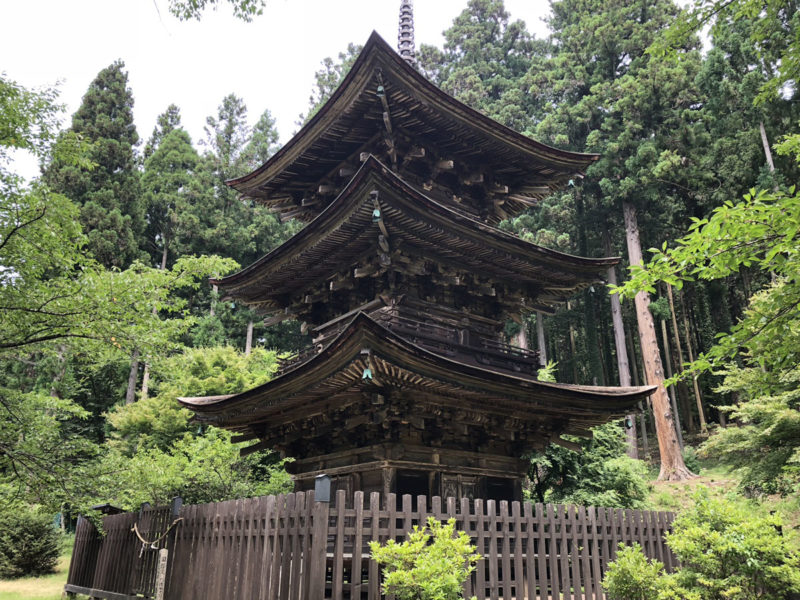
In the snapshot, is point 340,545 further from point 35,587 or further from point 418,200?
point 35,587

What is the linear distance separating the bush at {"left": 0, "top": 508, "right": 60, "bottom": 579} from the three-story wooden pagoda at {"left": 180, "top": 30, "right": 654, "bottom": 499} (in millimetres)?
11370

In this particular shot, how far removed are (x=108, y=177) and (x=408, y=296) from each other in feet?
90.4

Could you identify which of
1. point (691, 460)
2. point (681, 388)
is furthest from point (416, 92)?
point (681, 388)

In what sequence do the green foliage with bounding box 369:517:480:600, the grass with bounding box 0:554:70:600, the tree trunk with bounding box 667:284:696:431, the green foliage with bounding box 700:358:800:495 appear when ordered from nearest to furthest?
the green foliage with bounding box 369:517:480:600 → the green foliage with bounding box 700:358:800:495 → the grass with bounding box 0:554:70:600 → the tree trunk with bounding box 667:284:696:431

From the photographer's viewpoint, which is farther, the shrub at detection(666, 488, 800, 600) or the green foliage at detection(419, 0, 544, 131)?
the green foliage at detection(419, 0, 544, 131)

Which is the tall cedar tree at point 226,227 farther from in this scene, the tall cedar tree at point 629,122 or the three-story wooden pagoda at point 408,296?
the three-story wooden pagoda at point 408,296

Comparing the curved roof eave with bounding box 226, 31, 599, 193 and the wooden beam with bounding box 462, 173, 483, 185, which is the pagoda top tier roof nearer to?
the curved roof eave with bounding box 226, 31, 599, 193

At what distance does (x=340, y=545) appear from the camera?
5.96 m

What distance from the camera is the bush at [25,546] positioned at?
59.4 ft

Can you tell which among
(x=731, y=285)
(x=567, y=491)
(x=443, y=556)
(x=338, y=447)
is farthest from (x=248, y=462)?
(x=731, y=285)

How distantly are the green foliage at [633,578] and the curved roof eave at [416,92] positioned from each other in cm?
739

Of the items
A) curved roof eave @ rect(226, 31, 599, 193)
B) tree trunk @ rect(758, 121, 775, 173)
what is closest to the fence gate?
curved roof eave @ rect(226, 31, 599, 193)

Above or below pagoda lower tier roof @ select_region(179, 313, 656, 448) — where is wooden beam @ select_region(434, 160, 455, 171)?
above

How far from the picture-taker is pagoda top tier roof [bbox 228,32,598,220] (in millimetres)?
10398
